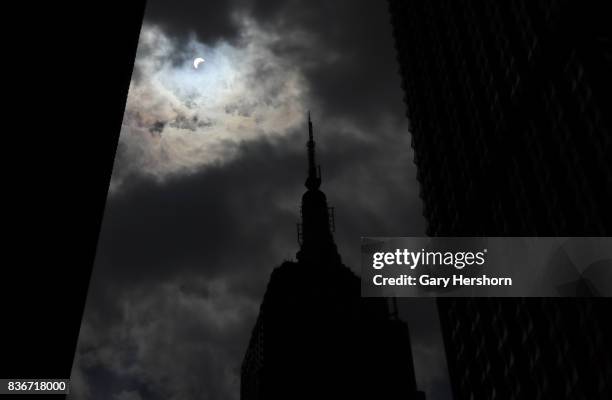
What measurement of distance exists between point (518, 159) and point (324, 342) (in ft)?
219

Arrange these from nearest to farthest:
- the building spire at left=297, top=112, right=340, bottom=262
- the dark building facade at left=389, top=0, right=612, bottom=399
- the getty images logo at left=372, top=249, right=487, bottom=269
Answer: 1. the getty images logo at left=372, top=249, right=487, bottom=269
2. the dark building facade at left=389, top=0, right=612, bottom=399
3. the building spire at left=297, top=112, right=340, bottom=262

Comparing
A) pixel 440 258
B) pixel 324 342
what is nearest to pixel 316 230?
pixel 324 342

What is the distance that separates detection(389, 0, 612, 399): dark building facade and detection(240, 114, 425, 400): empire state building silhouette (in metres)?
30.2

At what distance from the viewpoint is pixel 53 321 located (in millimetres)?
10680

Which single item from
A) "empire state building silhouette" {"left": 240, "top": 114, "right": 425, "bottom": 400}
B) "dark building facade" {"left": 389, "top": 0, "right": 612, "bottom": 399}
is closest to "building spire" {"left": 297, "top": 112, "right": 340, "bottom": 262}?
"empire state building silhouette" {"left": 240, "top": 114, "right": 425, "bottom": 400}

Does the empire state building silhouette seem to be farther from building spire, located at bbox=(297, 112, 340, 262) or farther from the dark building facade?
the dark building facade

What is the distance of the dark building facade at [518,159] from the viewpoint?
66000 mm

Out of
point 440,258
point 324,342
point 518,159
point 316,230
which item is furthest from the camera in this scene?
point 316,230

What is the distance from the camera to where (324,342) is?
128750 millimetres

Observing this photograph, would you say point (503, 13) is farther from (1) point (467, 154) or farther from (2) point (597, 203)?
(2) point (597, 203)

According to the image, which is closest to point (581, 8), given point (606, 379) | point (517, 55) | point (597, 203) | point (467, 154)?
point (517, 55)

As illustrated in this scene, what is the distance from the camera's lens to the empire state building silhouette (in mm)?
121188

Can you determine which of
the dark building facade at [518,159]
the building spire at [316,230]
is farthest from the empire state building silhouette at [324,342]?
the dark building facade at [518,159]

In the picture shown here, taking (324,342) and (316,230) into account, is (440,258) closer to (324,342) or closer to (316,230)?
(324,342)
